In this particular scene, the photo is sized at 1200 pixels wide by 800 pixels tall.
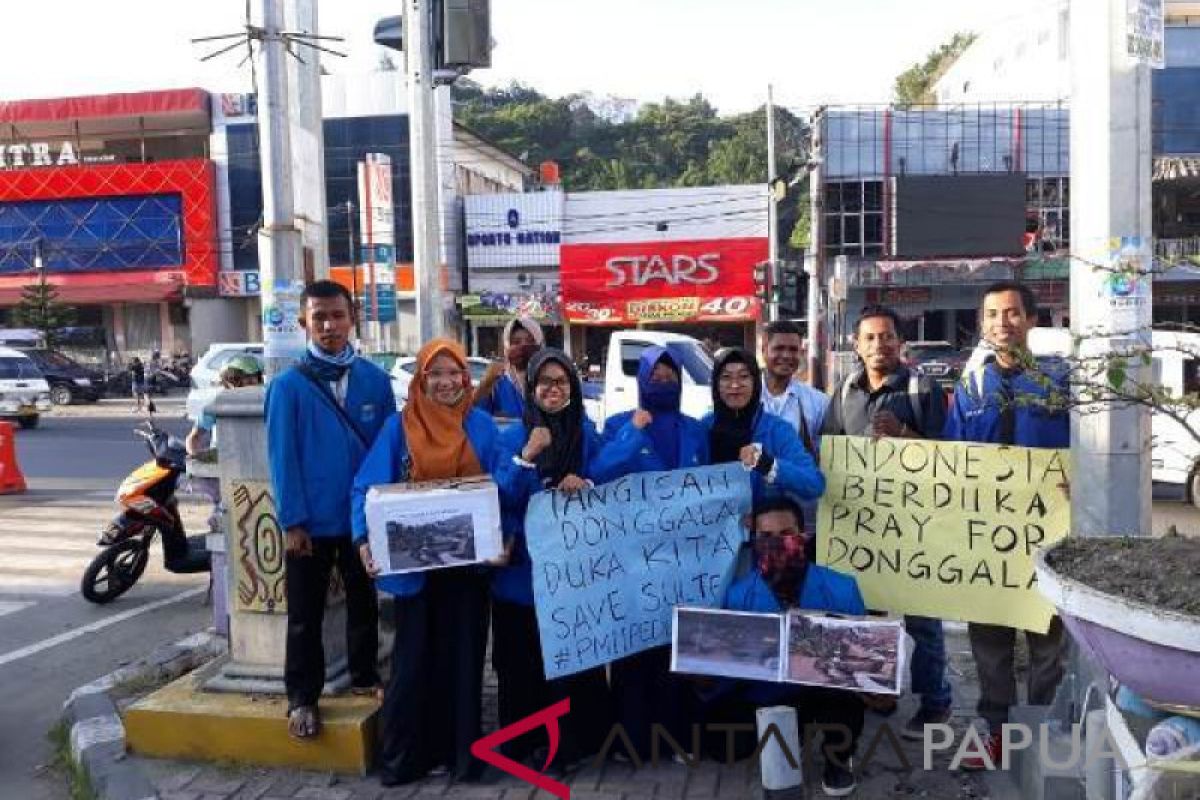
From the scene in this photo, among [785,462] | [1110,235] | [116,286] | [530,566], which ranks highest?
[116,286]

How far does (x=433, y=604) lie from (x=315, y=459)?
76cm

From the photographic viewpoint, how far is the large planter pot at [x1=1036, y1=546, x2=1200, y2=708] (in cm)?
247

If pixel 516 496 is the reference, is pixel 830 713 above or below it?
below

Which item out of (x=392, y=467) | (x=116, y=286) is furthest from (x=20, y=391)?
(x=392, y=467)

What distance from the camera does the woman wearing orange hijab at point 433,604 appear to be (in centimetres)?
→ 412

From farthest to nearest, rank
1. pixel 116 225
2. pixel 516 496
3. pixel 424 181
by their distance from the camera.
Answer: pixel 116 225
pixel 424 181
pixel 516 496

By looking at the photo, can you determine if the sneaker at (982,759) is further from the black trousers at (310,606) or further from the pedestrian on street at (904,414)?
the black trousers at (310,606)

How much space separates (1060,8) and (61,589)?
1315 inches

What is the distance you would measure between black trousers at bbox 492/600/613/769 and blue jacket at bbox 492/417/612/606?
79mm

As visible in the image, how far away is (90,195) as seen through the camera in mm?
37000

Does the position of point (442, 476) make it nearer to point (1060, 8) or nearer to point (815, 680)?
point (815, 680)

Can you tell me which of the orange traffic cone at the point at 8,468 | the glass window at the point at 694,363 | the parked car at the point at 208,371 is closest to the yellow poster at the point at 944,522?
the glass window at the point at 694,363

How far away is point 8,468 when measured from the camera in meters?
12.9

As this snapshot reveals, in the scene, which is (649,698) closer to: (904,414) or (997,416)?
(904,414)
